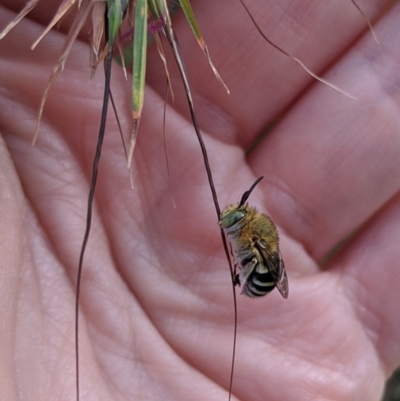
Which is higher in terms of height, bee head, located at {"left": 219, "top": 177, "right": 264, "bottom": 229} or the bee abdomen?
bee head, located at {"left": 219, "top": 177, "right": 264, "bottom": 229}

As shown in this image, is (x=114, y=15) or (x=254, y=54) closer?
(x=114, y=15)

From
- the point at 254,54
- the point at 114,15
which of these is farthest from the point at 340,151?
the point at 114,15

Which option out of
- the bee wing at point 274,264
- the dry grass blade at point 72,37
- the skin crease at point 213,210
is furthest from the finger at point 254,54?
the dry grass blade at point 72,37

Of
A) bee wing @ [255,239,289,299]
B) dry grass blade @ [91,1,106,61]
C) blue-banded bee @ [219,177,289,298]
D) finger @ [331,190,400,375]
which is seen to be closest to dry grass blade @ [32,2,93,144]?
dry grass blade @ [91,1,106,61]

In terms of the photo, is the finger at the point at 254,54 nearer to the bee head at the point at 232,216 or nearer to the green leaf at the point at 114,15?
the bee head at the point at 232,216

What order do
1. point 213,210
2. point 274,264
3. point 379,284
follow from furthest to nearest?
point 379,284, point 213,210, point 274,264

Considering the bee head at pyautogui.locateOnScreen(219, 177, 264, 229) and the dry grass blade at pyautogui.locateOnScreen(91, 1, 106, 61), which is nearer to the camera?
the dry grass blade at pyautogui.locateOnScreen(91, 1, 106, 61)

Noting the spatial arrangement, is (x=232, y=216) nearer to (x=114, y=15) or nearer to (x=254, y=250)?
(x=254, y=250)

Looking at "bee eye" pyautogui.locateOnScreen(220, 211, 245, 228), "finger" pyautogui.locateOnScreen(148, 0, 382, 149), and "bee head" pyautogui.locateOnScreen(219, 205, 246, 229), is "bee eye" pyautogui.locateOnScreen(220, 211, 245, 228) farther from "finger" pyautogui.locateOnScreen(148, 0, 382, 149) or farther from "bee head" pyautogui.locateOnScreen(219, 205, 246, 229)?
"finger" pyautogui.locateOnScreen(148, 0, 382, 149)

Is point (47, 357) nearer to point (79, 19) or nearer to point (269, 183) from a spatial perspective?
point (79, 19)
